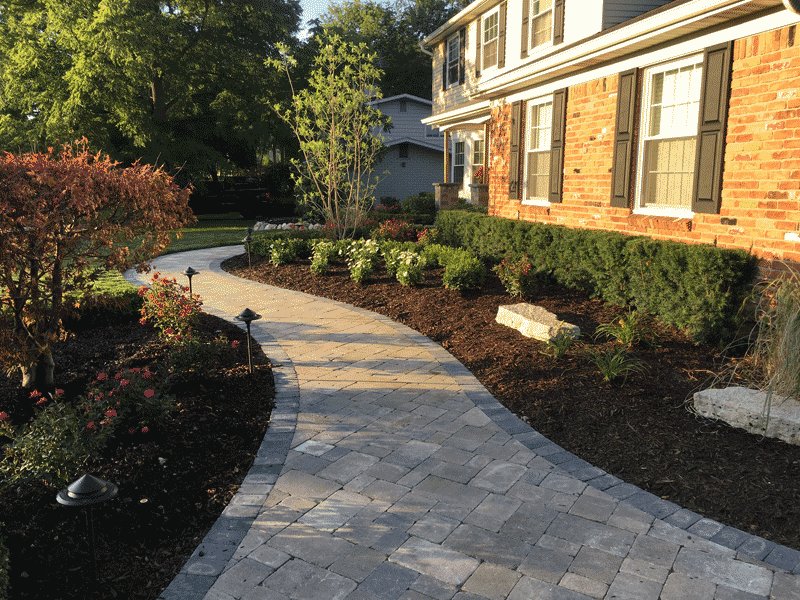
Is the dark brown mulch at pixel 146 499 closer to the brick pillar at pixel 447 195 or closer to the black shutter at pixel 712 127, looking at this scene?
the black shutter at pixel 712 127

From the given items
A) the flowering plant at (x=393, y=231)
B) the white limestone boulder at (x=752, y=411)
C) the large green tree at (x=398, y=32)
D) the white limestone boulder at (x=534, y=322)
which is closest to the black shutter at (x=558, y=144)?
the white limestone boulder at (x=534, y=322)

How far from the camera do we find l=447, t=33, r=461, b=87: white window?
61.8ft

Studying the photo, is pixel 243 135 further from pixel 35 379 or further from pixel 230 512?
pixel 230 512

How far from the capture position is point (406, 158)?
27547mm

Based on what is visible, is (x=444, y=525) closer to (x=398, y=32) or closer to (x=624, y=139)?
(x=624, y=139)

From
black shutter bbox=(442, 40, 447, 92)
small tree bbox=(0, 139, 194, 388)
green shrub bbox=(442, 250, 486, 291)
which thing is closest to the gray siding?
green shrub bbox=(442, 250, 486, 291)

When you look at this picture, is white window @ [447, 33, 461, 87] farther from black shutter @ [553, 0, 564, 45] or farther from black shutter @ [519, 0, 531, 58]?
black shutter @ [553, 0, 564, 45]

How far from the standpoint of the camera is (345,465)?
408 centimetres

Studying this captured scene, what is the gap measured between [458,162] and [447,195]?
2.52m

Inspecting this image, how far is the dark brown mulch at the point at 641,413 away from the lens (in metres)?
3.60

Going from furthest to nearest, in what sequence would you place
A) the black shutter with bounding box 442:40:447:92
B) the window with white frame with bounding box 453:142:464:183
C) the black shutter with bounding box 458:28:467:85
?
the black shutter with bounding box 442:40:447:92, the window with white frame with bounding box 453:142:464:183, the black shutter with bounding box 458:28:467:85

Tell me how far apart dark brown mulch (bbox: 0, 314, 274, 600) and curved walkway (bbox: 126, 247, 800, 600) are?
0.48ft

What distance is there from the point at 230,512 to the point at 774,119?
6045 mm

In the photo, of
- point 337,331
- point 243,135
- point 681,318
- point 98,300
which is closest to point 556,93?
point 681,318
